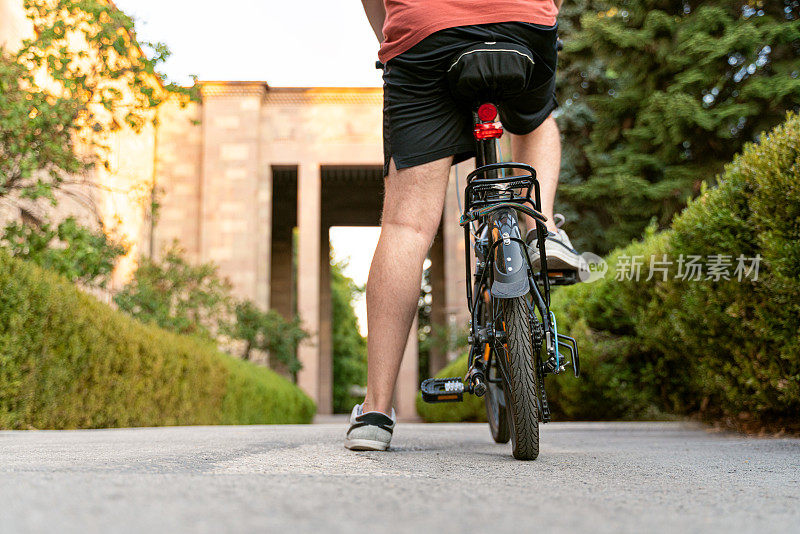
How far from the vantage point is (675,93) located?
13398 mm

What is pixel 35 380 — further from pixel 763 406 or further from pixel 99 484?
pixel 763 406

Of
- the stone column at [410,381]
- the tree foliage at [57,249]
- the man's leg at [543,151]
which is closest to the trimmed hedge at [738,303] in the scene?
the man's leg at [543,151]

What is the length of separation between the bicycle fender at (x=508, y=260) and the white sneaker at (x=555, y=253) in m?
0.14

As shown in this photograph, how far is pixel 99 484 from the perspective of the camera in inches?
52.0

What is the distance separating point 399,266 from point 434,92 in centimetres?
61

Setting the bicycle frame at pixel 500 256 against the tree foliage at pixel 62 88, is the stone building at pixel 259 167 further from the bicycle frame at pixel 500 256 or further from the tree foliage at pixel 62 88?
the bicycle frame at pixel 500 256

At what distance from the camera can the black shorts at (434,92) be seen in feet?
8.65

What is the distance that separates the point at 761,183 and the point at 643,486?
2.62 metres

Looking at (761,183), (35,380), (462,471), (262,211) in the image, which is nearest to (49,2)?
(35,380)

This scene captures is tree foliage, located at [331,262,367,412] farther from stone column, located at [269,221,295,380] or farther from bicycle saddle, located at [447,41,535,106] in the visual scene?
bicycle saddle, located at [447,41,535,106]

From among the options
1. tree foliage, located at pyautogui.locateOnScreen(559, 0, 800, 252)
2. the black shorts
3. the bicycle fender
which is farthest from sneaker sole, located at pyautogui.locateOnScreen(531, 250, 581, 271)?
tree foliage, located at pyautogui.locateOnScreen(559, 0, 800, 252)

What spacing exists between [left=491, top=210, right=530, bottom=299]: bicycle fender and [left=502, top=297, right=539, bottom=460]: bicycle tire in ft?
0.15

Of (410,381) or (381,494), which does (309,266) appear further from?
(381,494)

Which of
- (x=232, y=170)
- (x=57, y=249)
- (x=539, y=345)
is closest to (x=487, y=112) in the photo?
(x=539, y=345)
